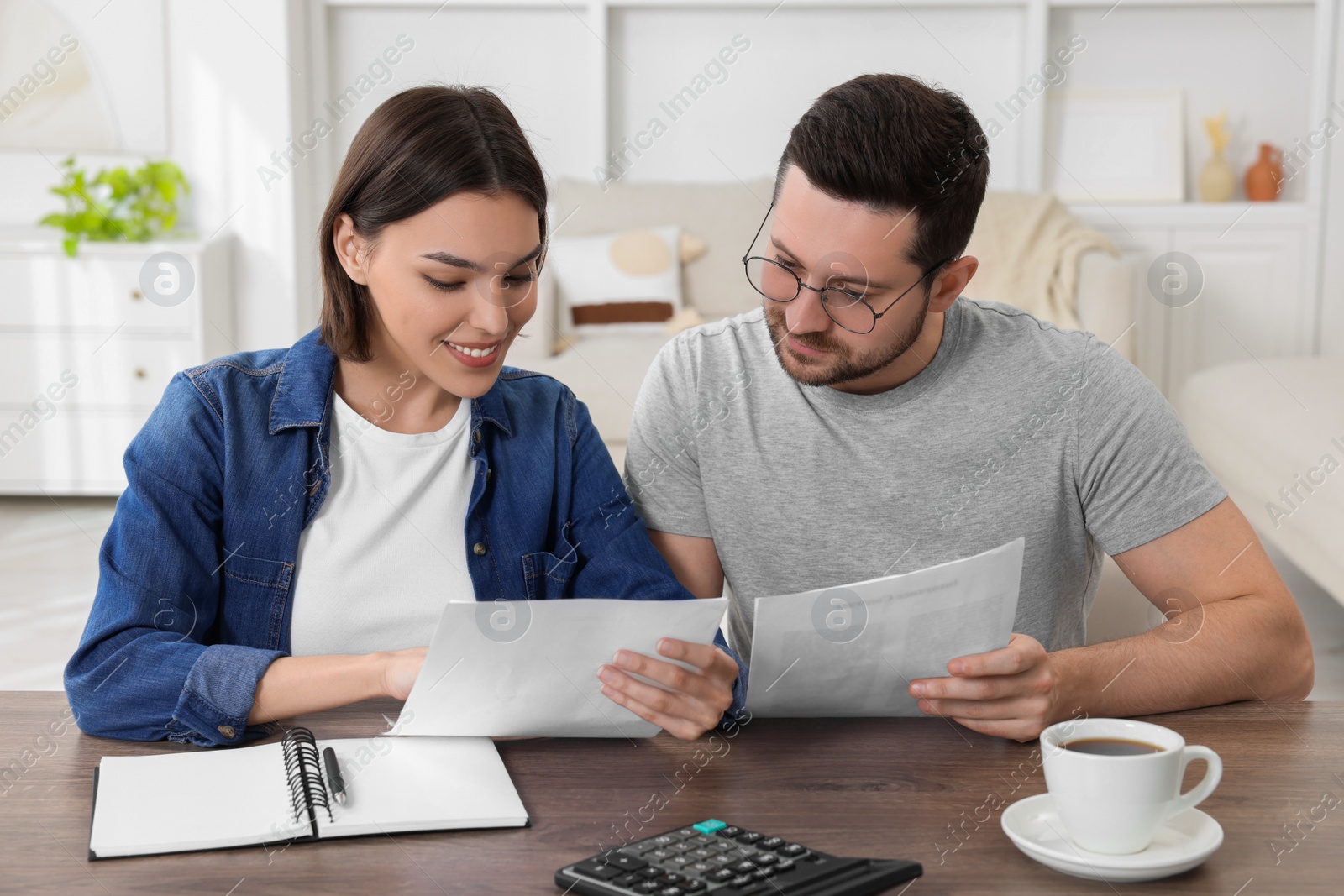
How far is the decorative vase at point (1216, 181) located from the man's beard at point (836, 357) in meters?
3.73

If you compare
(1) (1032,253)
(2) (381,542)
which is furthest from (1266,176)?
(2) (381,542)

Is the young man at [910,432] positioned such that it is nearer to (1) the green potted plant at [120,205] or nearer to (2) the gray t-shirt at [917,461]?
(2) the gray t-shirt at [917,461]

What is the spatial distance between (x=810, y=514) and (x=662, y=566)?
0.69ft

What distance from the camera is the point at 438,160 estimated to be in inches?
48.5

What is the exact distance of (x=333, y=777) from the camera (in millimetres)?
887

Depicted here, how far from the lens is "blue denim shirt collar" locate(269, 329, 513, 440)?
4.09 ft

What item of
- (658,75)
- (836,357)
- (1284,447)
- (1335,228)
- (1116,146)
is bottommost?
(1284,447)

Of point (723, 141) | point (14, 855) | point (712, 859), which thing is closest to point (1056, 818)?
point (712, 859)

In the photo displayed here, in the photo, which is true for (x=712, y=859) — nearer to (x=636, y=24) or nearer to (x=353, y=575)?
(x=353, y=575)

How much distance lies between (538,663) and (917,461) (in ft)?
1.94

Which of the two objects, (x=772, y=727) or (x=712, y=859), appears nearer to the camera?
(x=712, y=859)

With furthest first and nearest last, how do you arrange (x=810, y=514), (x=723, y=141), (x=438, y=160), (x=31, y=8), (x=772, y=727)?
(x=723, y=141)
(x=31, y=8)
(x=810, y=514)
(x=438, y=160)
(x=772, y=727)

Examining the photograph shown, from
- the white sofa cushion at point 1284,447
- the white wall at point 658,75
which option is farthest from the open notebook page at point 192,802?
the white wall at point 658,75

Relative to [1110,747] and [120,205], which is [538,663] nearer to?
[1110,747]
